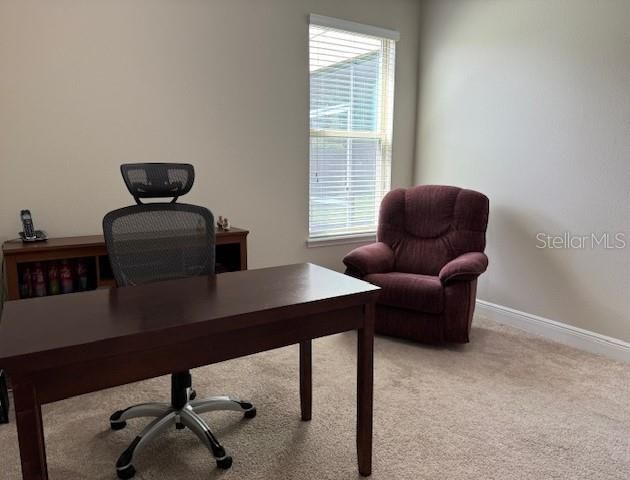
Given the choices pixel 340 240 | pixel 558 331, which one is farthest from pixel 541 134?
pixel 340 240

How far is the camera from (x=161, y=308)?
1.56 metres

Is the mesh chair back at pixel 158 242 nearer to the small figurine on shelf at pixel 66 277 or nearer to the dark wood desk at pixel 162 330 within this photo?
the dark wood desk at pixel 162 330

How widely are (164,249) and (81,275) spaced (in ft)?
3.11

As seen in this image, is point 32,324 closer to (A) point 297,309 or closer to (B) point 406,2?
(A) point 297,309

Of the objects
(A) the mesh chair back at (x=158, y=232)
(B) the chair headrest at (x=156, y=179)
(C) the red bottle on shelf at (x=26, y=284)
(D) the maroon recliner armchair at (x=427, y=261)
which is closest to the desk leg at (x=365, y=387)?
(A) the mesh chair back at (x=158, y=232)

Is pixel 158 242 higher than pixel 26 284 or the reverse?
higher

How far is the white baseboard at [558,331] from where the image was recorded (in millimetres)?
3033

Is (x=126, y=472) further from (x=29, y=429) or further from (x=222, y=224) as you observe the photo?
(x=222, y=224)

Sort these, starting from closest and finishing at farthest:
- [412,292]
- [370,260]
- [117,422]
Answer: [117,422] → [412,292] → [370,260]

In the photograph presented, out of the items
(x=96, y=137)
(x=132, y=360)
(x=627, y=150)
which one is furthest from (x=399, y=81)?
(x=132, y=360)

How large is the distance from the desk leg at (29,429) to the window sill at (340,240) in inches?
112

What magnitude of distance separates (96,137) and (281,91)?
1.38 m

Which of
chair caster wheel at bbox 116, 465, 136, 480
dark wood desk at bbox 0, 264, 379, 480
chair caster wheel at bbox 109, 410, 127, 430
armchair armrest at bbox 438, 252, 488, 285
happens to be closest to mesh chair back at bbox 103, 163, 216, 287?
dark wood desk at bbox 0, 264, 379, 480
